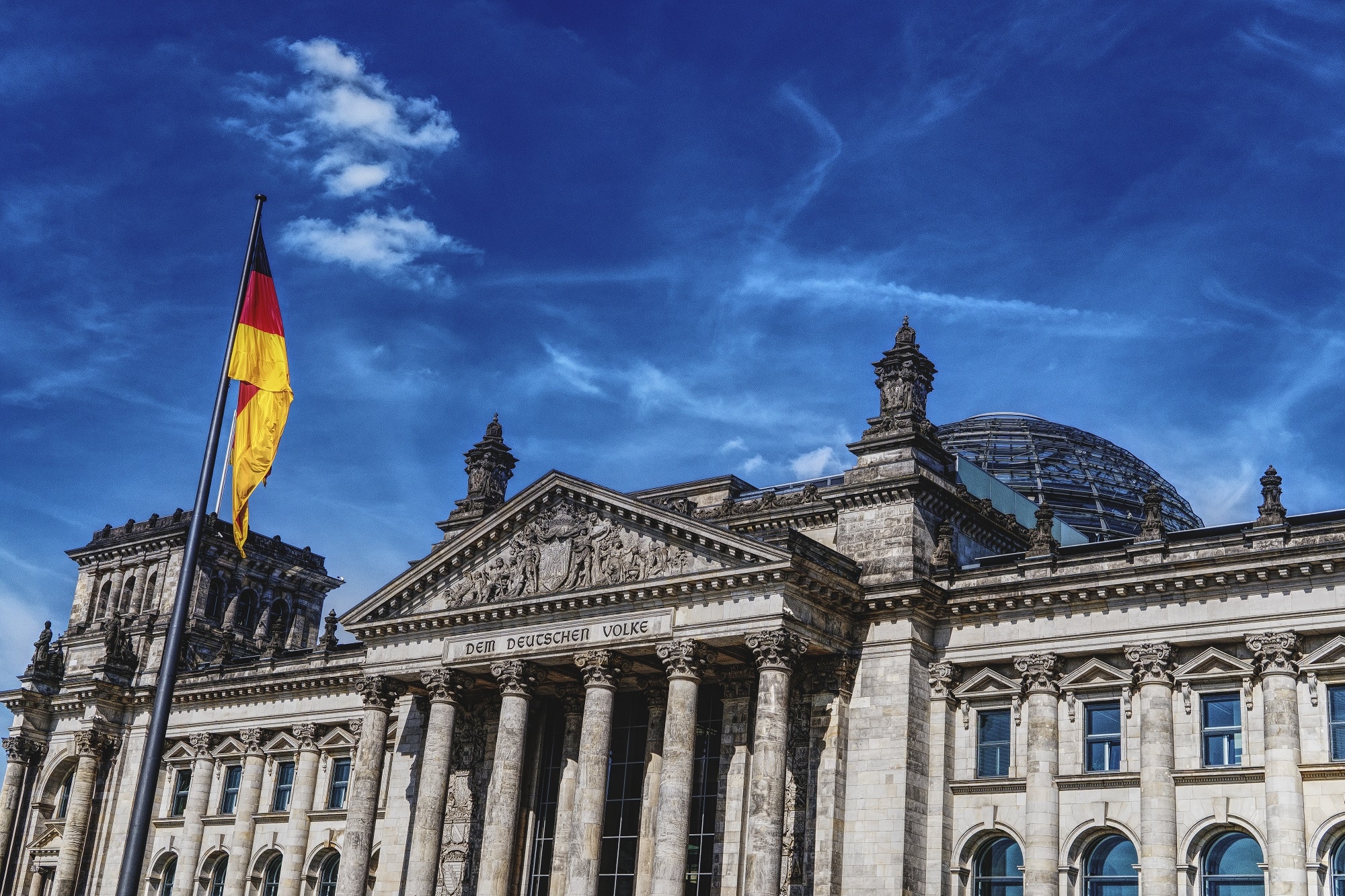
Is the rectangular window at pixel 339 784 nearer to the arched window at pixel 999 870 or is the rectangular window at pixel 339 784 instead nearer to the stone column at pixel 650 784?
the stone column at pixel 650 784

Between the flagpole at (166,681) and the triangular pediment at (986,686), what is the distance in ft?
78.3

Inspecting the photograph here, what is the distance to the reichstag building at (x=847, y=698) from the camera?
124ft

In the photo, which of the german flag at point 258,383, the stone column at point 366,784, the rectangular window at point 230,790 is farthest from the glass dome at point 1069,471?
A: the german flag at point 258,383

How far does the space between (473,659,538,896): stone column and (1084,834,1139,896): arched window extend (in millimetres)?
16446

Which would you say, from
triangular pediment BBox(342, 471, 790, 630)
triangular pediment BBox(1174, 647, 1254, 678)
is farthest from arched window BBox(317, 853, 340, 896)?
triangular pediment BBox(1174, 647, 1254, 678)

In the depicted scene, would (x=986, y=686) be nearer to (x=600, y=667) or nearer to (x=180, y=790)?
(x=600, y=667)

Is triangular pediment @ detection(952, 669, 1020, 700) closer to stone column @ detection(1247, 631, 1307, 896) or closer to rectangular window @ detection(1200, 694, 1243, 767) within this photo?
rectangular window @ detection(1200, 694, 1243, 767)

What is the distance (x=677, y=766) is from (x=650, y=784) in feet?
14.9

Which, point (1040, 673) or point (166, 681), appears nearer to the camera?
point (166, 681)

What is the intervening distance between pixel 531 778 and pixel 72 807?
1039 inches

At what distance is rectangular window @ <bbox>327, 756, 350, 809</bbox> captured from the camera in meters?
56.8

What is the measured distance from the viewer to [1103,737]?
40031 mm

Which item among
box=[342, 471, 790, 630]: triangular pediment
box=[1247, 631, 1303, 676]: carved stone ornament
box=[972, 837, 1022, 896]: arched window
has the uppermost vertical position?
box=[342, 471, 790, 630]: triangular pediment

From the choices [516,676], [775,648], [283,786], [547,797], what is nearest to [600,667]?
[516,676]
